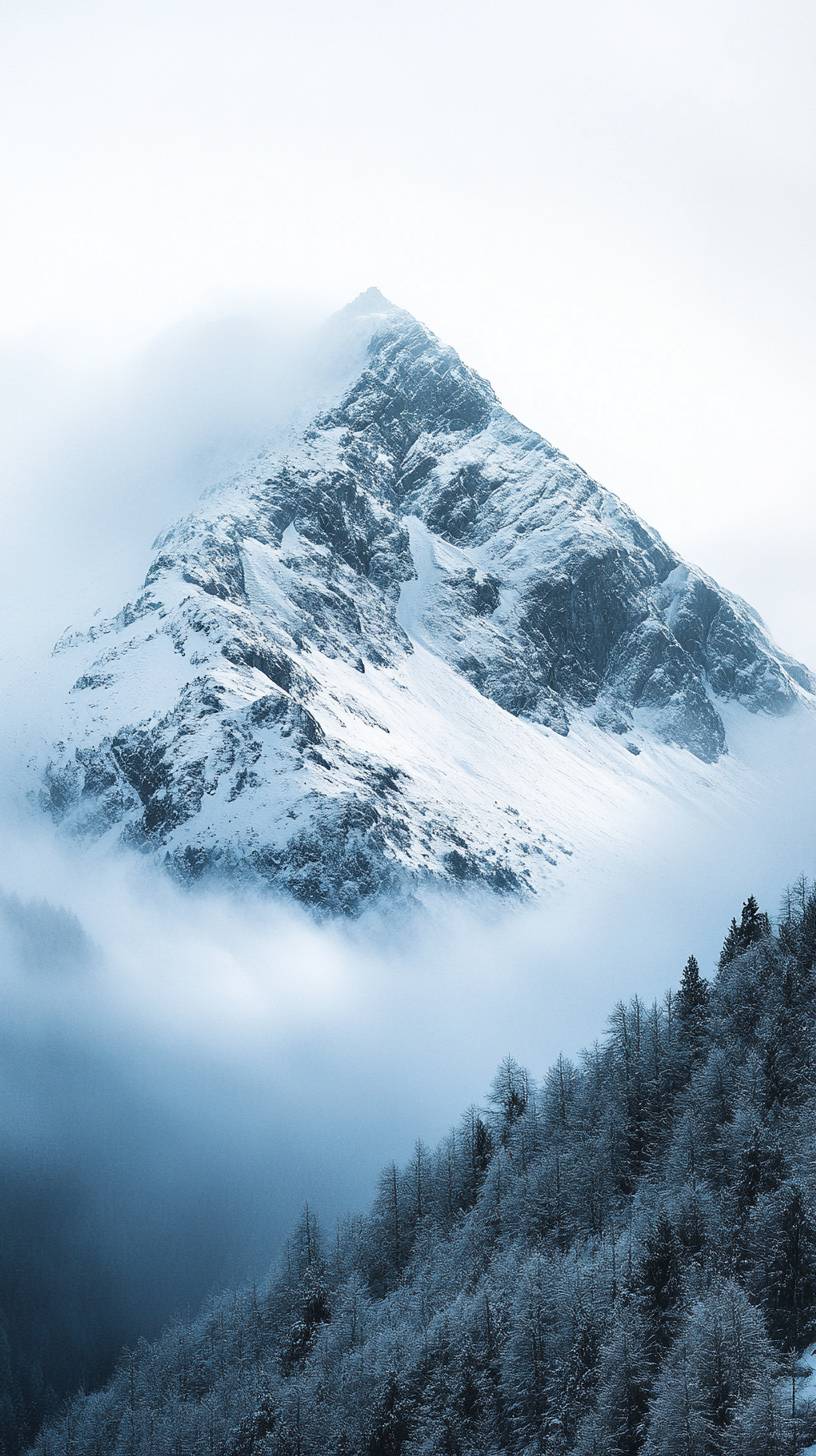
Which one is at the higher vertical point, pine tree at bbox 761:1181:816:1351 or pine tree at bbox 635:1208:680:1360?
pine tree at bbox 761:1181:816:1351

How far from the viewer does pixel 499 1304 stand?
9800cm

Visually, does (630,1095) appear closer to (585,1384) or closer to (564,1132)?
(564,1132)

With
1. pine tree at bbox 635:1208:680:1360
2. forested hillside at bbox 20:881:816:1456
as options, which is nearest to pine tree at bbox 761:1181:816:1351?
forested hillside at bbox 20:881:816:1456

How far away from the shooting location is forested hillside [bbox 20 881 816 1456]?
79.7m

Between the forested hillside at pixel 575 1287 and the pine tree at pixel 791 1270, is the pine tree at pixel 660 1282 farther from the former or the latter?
the pine tree at pixel 791 1270

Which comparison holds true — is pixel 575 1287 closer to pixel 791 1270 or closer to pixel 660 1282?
pixel 660 1282

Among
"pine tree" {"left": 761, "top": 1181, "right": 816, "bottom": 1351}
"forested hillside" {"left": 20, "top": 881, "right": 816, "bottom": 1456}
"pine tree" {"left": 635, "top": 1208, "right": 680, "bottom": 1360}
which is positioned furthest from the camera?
"pine tree" {"left": 635, "top": 1208, "right": 680, "bottom": 1360}

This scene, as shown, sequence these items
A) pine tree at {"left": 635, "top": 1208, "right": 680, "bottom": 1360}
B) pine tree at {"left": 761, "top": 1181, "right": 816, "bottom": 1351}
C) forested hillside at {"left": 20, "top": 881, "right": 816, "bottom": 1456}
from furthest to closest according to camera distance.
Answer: pine tree at {"left": 635, "top": 1208, "right": 680, "bottom": 1360} → forested hillside at {"left": 20, "top": 881, "right": 816, "bottom": 1456} → pine tree at {"left": 761, "top": 1181, "right": 816, "bottom": 1351}

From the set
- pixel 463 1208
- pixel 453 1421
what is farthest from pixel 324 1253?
pixel 453 1421

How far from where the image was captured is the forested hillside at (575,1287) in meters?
79.7

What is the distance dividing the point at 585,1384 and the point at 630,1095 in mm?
37637

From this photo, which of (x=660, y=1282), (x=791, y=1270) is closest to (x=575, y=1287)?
(x=660, y=1282)

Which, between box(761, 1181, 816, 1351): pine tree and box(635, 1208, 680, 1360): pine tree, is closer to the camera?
box(761, 1181, 816, 1351): pine tree

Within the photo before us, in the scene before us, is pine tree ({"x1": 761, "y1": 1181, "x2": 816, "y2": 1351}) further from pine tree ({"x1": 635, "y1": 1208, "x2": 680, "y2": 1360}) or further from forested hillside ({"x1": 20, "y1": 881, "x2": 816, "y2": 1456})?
pine tree ({"x1": 635, "y1": 1208, "x2": 680, "y2": 1360})
